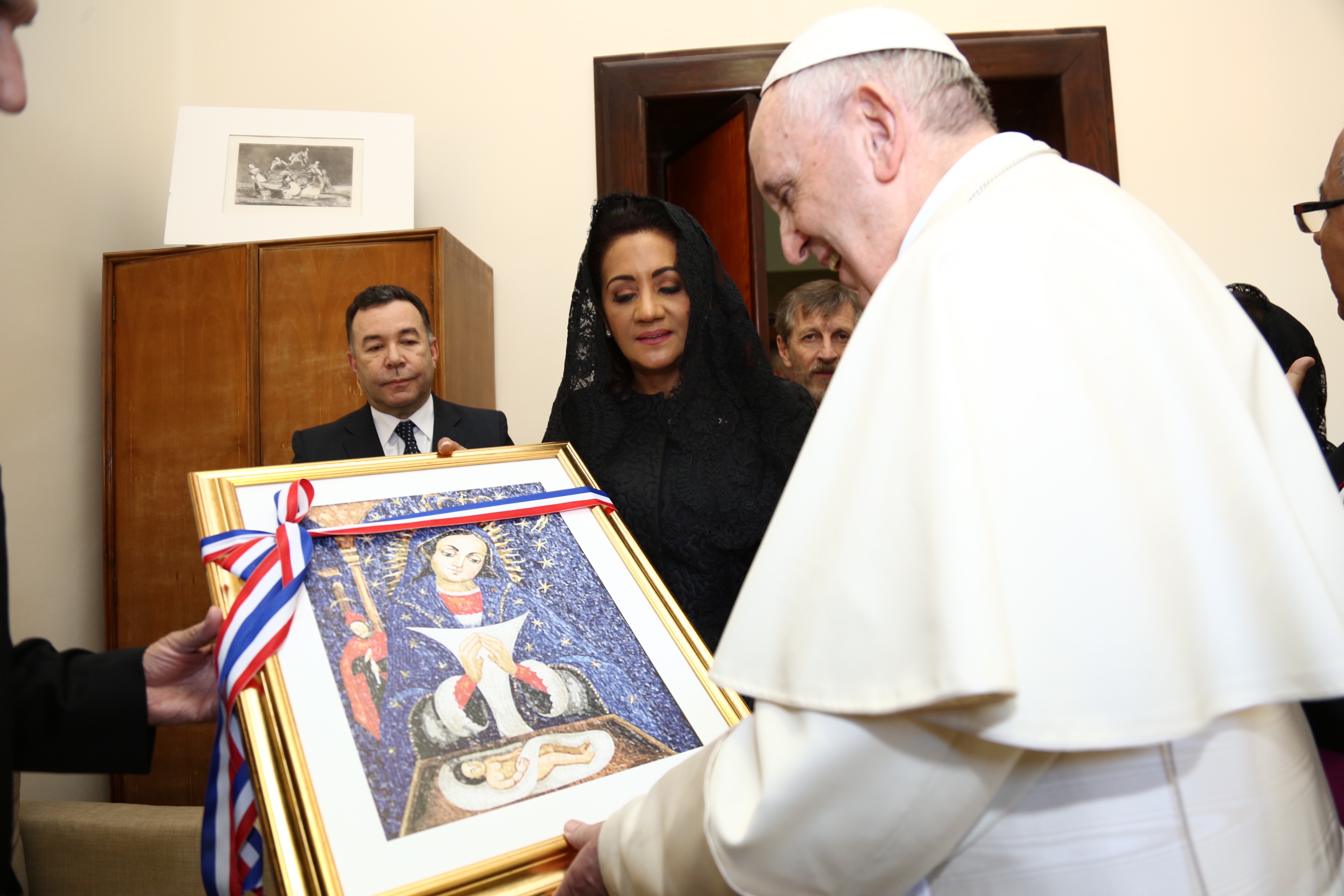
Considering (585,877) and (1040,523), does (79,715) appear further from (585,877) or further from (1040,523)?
(1040,523)

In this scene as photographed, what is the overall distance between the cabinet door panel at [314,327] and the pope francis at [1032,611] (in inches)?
131

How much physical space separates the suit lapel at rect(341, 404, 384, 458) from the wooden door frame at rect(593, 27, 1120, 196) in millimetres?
1695

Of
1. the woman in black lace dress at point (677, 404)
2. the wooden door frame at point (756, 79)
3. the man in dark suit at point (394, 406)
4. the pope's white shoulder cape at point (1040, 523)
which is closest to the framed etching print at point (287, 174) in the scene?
the man in dark suit at point (394, 406)

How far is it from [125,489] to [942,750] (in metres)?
4.18

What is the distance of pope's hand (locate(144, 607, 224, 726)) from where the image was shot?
1.43 m

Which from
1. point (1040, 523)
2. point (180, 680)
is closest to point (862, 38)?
point (1040, 523)

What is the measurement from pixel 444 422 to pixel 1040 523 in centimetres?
299

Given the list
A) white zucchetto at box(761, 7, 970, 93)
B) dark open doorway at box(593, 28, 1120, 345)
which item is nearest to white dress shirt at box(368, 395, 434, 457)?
dark open doorway at box(593, 28, 1120, 345)

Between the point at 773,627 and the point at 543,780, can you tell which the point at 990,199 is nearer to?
the point at 773,627

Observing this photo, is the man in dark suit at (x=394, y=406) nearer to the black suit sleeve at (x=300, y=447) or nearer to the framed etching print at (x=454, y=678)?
the black suit sleeve at (x=300, y=447)

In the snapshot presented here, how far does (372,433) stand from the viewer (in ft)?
11.5

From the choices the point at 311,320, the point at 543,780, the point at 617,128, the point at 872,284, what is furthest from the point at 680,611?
the point at 617,128

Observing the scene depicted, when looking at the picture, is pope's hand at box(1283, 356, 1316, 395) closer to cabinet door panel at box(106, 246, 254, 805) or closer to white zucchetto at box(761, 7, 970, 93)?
white zucchetto at box(761, 7, 970, 93)

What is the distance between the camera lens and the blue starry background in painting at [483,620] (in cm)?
127
